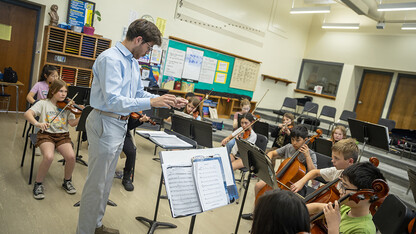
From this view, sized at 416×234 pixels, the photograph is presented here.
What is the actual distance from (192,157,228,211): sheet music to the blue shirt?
0.54 m

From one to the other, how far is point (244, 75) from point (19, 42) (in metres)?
6.05

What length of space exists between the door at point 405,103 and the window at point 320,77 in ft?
5.84

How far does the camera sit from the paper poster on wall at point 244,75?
29.6 ft

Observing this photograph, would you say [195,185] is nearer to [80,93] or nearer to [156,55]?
[80,93]

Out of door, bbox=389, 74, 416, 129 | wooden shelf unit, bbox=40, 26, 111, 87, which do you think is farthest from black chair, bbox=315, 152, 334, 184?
door, bbox=389, 74, 416, 129

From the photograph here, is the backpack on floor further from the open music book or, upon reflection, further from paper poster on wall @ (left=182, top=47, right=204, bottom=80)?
the open music book

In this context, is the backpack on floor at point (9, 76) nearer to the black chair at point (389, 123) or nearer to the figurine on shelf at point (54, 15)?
the figurine on shelf at point (54, 15)

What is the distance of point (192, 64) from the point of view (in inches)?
310

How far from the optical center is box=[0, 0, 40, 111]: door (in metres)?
5.49

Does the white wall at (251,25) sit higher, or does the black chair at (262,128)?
the white wall at (251,25)

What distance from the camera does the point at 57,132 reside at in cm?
299

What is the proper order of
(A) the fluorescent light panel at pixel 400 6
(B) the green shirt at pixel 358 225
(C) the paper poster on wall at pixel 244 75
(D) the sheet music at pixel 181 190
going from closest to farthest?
1. (D) the sheet music at pixel 181 190
2. (B) the green shirt at pixel 358 225
3. (A) the fluorescent light panel at pixel 400 6
4. (C) the paper poster on wall at pixel 244 75

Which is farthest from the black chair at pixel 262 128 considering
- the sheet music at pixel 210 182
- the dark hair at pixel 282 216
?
the dark hair at pixel 282 216

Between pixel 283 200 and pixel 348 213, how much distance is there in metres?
1.05
